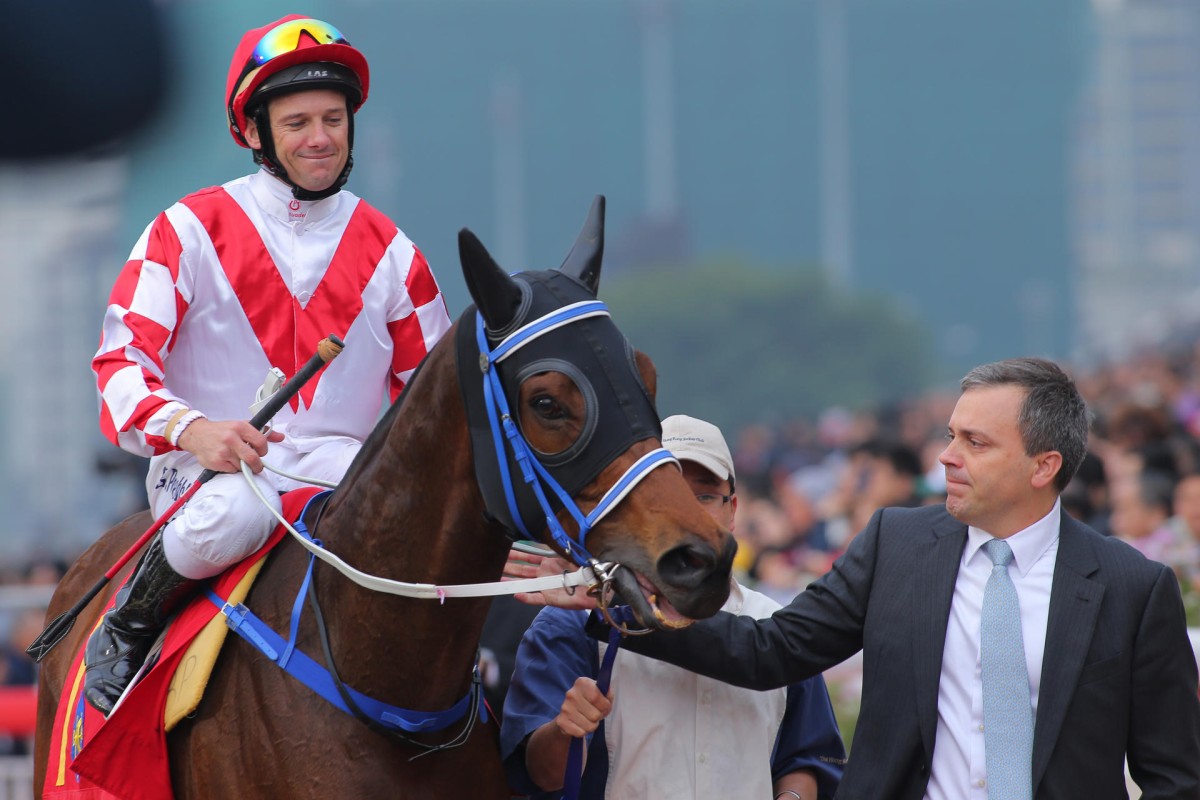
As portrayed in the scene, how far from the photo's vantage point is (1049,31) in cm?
7594

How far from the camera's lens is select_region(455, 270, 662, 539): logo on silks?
2.96 m

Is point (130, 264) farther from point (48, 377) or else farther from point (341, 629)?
point (48, 377)

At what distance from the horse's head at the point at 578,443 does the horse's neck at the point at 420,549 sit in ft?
0.37

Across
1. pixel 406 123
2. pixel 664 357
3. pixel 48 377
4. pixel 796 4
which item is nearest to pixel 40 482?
pixel 48 377

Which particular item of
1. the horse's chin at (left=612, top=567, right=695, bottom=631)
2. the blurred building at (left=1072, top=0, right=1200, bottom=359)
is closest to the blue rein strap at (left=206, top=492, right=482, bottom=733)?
the horse's chin at (left=612, top=567, right=695, bottom=631)

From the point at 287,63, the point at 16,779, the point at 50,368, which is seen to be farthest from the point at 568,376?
the point at 50,368

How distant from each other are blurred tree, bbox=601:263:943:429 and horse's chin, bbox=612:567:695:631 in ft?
184

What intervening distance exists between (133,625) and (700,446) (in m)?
1.34

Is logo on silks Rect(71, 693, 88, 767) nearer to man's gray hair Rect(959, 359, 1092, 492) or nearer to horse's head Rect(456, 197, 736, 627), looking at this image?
horse's head Rect(456, 197, 736, 627)

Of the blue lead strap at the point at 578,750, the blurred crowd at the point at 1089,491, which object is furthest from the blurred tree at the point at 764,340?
the blue lead strap at the point at 578,750

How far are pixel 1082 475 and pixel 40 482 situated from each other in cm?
3985

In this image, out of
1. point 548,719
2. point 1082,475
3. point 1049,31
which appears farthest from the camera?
point 1049,31

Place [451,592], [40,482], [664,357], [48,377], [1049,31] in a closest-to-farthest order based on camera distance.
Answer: [451,592]
[48,377]
[40,482]
[664,357]
[1049,31]

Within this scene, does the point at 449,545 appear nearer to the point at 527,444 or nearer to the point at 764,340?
the point at 527,444
